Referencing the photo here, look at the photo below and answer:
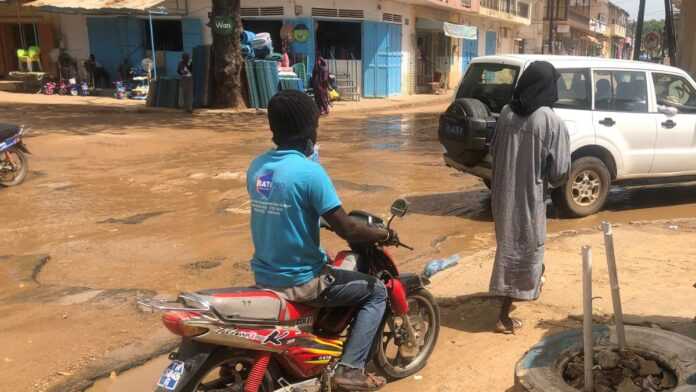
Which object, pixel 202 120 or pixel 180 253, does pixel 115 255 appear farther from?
pixel 202 120

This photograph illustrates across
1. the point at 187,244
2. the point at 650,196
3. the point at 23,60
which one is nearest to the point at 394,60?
the point at 23,60

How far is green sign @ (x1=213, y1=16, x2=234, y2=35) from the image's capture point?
17.6 m

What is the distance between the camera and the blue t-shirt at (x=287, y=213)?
2.72 meters

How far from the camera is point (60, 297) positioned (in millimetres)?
4875

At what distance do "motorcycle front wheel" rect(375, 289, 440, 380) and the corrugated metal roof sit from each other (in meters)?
20.6

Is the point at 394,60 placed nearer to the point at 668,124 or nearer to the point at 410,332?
the point at 668,124

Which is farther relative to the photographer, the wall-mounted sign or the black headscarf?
the wall-mounted sign

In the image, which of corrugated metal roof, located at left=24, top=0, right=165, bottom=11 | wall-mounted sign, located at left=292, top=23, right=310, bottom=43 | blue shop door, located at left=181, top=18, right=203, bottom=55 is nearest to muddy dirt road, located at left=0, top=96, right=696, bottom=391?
corrugated metal roof, located at left=24, top=0, right=165, bottom=11

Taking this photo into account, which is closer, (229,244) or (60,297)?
(60,297)

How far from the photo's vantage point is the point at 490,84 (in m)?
7.38

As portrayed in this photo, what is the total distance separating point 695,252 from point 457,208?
2784 millimetres

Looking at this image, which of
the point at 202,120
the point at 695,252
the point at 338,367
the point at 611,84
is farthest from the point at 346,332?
the point at 202,120

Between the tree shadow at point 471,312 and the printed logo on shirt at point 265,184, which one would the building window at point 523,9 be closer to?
the tree shadow at point 471,312

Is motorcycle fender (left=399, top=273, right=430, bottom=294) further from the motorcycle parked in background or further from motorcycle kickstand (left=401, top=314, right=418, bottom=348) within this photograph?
the motorcycle parked in background
